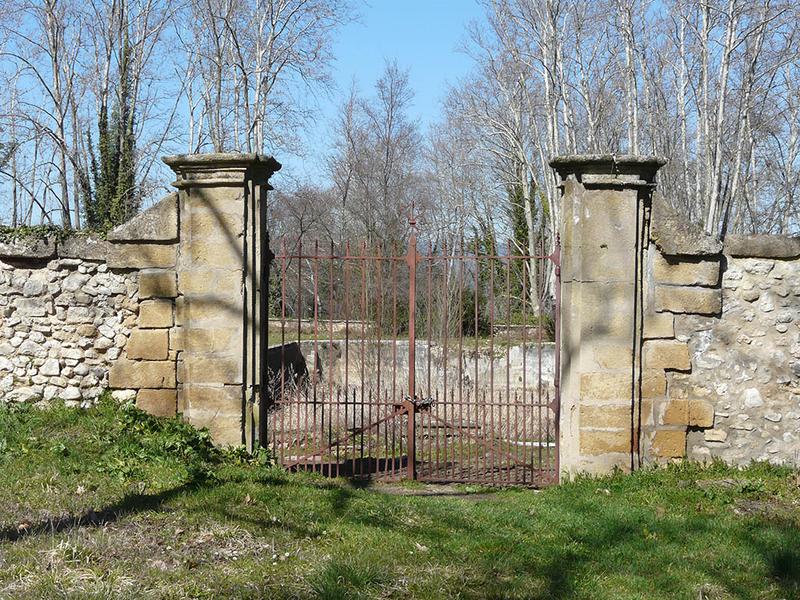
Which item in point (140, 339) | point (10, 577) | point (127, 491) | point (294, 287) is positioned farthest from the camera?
point (294, 287)

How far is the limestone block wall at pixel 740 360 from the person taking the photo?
19.2 ft

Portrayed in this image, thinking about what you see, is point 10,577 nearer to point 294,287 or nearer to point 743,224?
point 294,287

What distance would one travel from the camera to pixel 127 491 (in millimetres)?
4996

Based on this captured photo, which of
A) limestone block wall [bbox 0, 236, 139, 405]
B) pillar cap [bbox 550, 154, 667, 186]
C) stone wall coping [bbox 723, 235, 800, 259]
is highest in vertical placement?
pillar cap [bbox 550, 154, 667, 186]

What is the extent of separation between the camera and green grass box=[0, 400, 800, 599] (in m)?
3.78

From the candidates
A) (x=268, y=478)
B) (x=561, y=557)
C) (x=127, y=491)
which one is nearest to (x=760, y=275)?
(x=561, y=557)

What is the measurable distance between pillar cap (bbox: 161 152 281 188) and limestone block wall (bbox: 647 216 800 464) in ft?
10.9

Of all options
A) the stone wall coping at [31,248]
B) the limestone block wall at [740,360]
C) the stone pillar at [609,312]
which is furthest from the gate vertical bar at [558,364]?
the stone wall coping at [31,248]

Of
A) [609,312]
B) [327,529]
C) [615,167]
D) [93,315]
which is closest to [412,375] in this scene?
[609,312]

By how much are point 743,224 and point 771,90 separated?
4.80 m

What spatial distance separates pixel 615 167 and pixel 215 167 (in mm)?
3220

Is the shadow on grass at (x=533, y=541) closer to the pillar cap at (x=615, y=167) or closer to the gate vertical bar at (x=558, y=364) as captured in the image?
the gate vertical bar at (x=558, y=364)

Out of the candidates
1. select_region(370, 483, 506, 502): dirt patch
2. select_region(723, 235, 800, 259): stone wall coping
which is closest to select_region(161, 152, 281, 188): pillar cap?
select_region(370, 483, 506, 502): dirt patch

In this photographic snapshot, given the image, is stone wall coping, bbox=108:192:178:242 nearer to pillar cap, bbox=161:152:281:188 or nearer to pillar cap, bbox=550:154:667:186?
pillar cap, bbox=161:152:281:188
